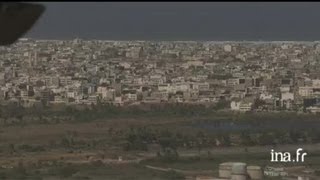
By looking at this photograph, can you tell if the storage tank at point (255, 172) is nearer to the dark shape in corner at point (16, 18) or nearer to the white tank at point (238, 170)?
the white tank at point (238, 170)

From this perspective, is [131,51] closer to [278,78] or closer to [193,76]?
[193,76]

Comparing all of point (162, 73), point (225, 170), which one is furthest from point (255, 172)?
point (162, 73)

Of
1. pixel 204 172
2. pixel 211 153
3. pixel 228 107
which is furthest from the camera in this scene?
pixel 228 107

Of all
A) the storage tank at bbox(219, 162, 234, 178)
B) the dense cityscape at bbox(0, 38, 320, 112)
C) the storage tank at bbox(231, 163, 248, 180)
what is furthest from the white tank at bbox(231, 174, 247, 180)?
the dense cityscape at bbox(0, 38, 320, 112)

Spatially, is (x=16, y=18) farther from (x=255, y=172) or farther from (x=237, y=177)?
(x=255, y=172)

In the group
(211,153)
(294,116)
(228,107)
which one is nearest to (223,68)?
(228,107)

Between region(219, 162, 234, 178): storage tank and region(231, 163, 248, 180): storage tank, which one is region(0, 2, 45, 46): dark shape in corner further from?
region(219, 162, 234, 178): storage tank

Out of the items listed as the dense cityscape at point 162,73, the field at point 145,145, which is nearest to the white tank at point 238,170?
the field at point 145,145

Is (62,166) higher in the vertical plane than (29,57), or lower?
lower
